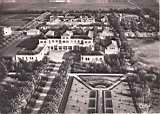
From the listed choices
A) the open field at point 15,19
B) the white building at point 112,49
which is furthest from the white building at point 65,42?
the open field at point 15,19

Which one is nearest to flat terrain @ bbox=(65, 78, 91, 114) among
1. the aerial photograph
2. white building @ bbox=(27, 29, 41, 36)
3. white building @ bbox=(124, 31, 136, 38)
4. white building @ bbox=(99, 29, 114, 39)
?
the aerial photograph

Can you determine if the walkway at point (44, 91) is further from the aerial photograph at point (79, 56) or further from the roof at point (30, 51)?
the roof at point (30, 51)

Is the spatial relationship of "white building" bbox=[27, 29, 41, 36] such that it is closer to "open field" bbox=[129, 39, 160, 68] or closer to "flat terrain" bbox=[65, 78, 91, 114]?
"flat terrain" bbox=[65, 78, 91, 114]

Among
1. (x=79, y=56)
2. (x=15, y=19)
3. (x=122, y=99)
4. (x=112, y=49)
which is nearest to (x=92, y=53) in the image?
(x=79, y=56)

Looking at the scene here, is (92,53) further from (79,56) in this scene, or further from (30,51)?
(30,51)

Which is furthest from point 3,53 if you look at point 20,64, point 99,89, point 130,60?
point 130,60
